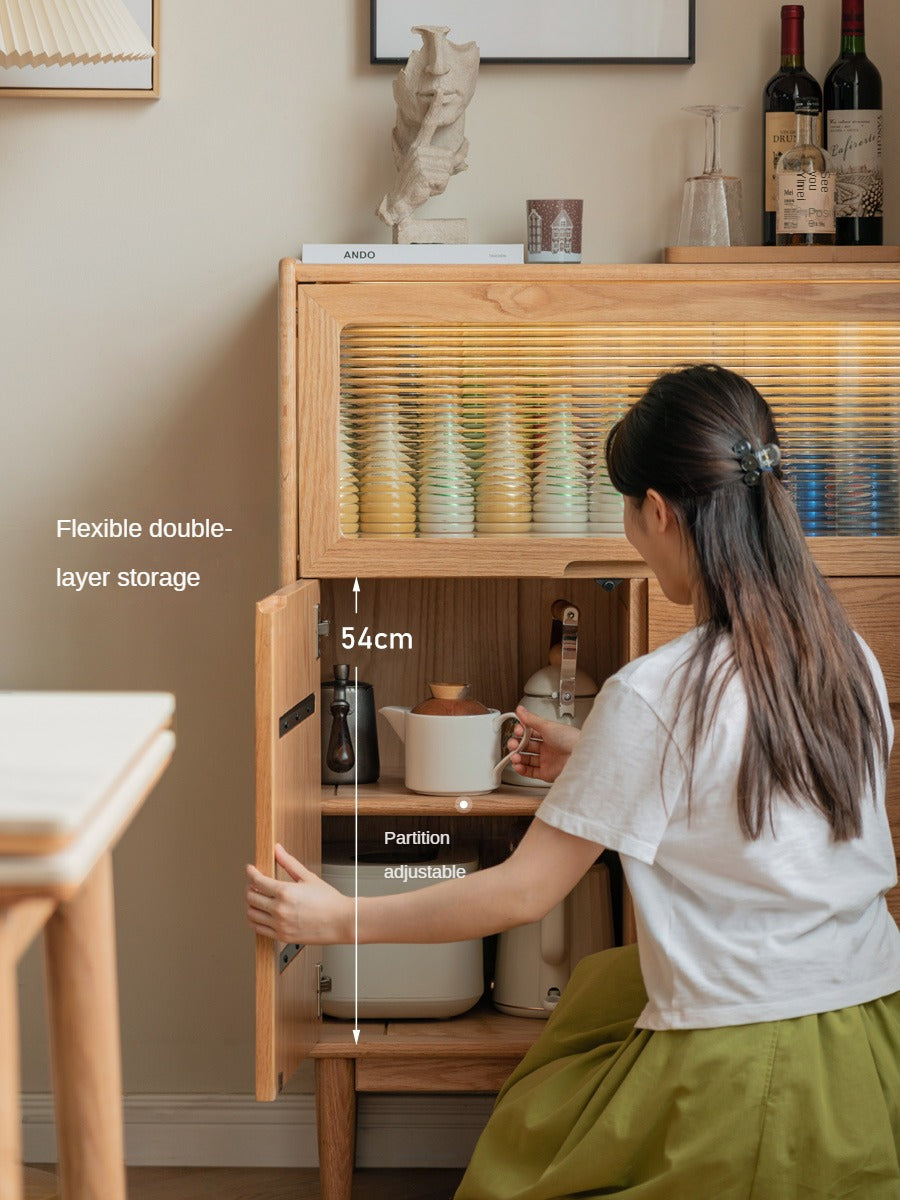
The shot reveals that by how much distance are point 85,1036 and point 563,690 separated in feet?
4.93

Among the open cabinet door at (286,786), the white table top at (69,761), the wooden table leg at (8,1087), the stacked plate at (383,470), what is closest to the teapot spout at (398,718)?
the open cabinet door at (286,786)

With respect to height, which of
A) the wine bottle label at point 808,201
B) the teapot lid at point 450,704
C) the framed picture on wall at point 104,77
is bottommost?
the teapot lid at point 450,704

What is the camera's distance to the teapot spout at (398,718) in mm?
1956

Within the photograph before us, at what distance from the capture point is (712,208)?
2.02m

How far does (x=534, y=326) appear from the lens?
1810 mm

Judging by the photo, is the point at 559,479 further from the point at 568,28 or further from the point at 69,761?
the point at 69,761

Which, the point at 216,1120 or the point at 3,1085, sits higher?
the point at 3,1085

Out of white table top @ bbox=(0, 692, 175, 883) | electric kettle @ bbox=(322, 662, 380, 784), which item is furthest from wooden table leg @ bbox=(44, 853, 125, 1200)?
electric kettle @ bbox=(322, 662, 380, 784)

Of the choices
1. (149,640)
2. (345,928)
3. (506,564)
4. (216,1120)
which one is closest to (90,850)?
(345,928)

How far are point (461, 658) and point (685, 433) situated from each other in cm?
92

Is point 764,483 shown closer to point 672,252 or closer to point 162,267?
point 672,252

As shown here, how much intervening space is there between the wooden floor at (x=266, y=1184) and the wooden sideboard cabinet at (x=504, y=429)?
259mm

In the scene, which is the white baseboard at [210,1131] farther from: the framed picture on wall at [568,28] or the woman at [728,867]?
the framed picture on wall at [568,28]

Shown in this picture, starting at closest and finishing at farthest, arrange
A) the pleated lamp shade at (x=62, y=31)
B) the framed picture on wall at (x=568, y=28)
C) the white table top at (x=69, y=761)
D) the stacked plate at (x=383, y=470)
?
the white table top at (x=69, y=761) < the pleated lamp shade at (x=62, y=31) < the stacked plate at (x=383, y=470) < the framed picture on wall at (x=568, y=28)
